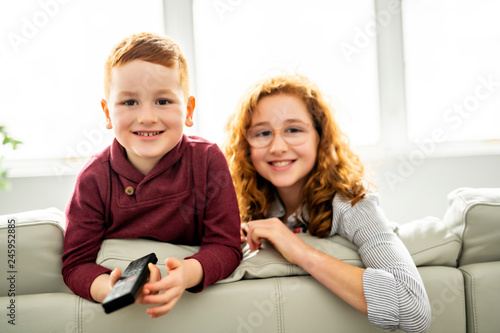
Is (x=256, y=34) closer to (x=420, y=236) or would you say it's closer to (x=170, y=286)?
(x=420, y=236)

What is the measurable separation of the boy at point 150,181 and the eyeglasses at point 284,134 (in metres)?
0.22

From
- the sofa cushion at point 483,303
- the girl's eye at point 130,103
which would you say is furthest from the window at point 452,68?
the girl's eye at point 130,103

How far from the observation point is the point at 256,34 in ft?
8.02

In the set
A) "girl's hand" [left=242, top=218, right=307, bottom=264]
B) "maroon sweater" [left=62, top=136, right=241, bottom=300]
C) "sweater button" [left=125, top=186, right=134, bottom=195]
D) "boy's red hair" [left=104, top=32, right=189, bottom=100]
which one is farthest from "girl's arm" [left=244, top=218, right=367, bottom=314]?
"boy's red hair" [left=104, top=32, right=189, bottom=100]

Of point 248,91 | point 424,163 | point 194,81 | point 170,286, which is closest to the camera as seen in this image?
point 170,286

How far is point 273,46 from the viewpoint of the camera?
246 cm

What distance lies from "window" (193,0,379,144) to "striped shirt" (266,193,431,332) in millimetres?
1358

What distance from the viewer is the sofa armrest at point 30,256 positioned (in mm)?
990

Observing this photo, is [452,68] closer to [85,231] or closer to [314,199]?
[314,199]

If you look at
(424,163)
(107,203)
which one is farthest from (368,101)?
(107,203)

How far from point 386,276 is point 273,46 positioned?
180 cm

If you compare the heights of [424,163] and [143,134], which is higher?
[143,134]

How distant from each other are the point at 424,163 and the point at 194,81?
1.54 metres

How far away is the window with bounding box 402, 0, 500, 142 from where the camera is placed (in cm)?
257
